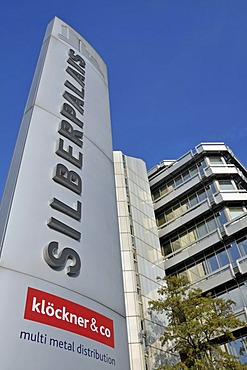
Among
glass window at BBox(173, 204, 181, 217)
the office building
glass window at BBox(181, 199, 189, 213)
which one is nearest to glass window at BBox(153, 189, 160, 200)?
the office building

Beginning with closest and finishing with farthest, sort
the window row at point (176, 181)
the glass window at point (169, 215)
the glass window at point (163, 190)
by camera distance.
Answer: the glass window at point (169, 215)
the window row at point (176, 181)
the glass window at point (163, 190)

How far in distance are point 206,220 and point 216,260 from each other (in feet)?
14.8

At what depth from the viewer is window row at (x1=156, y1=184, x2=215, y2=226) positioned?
34.1 m

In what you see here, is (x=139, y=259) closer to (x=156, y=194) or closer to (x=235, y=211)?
(x=235, y=211)

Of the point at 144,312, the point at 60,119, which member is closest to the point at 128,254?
the point at 144,312

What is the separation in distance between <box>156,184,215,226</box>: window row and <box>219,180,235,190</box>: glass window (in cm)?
86

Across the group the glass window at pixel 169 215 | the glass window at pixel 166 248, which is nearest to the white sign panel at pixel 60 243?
the glass window at pixel 166 248

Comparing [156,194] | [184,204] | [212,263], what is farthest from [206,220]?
[156,194]

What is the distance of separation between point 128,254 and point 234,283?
876 centimetres

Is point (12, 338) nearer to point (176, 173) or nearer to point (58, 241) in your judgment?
point (58, 241)

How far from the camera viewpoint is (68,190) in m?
8.09

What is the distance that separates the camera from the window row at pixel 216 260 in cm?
2848

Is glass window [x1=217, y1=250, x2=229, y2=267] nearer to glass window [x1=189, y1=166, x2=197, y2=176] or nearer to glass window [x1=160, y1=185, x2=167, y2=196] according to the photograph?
glass window [x1=189, y1=166, x2=197, y2=176]

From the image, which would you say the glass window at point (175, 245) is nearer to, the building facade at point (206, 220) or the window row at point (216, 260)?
the building facade at point (206, 220)
